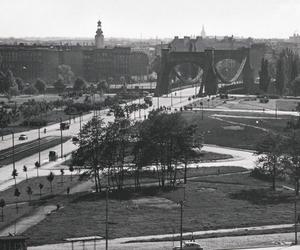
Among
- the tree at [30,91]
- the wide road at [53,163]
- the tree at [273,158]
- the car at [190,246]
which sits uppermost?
the tree at [273,158]

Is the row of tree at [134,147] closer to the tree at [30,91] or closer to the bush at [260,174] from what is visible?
the bush at [260,174]

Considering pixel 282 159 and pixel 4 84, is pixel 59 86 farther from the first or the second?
pixel 282 159

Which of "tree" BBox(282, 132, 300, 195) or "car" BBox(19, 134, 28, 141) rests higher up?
"tree" BBox(282, 132, 300, 195)

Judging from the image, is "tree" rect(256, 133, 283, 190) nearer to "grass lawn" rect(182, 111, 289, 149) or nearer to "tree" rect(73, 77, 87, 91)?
"grass lawn" rect(182, 111, 289, 149)

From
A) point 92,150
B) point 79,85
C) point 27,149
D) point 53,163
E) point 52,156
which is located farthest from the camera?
point 79,85

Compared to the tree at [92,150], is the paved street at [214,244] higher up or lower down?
lower down

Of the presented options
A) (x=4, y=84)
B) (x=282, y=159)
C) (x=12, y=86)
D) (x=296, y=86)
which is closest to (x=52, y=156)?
(x=282, y=159)

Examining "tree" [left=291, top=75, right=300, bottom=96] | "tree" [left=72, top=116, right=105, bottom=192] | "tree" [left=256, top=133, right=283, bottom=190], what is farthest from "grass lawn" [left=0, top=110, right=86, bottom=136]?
"tree" [left=291, top=75, right=300, bottom=96]

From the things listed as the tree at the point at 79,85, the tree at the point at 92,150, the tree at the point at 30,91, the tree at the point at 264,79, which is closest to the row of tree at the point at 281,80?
the tree at the point at 264,79

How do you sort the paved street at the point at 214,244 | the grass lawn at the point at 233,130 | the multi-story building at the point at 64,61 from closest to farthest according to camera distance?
the paved street at the point at 214,244, the grass lawn at the point at 233,130, the multi-story building at the point at 64,61
